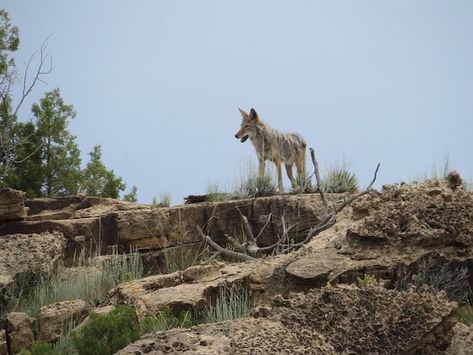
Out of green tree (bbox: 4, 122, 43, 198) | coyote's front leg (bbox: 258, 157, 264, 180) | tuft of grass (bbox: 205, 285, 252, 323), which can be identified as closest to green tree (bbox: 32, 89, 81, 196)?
green tree (bbox: 4, 122, 43, 198)

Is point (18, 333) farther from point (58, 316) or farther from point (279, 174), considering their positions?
point (279, 174)

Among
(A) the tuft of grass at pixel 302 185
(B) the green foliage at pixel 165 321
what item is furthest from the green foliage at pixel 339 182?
(B) the green foliage at pixel 165 321

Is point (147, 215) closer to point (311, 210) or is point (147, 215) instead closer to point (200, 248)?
point (200, 248)

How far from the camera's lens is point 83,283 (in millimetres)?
11398

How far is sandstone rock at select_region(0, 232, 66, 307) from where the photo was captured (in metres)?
11.6

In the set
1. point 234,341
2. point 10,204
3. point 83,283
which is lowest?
point 234,341

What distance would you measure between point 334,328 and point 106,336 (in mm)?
2727

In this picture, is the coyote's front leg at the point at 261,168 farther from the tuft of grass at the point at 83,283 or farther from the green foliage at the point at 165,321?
the green foliage at the point at 165,321

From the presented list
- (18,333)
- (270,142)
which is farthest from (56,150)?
(18,333)

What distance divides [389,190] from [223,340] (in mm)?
5540

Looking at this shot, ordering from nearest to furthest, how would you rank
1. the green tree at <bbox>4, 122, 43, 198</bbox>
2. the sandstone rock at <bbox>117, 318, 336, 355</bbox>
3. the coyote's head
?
the sandstone rock at <bbox>117, 318, 336, 355</bbox>, the coyote's head, the green tree at <bbox>4, 122, 43, 198</bbox>

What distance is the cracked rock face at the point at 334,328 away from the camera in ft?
19.9

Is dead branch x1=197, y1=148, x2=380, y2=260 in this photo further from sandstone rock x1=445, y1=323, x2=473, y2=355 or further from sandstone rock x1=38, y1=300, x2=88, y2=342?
sandstone rock x1=445, y1=323, x2=473, y2=355

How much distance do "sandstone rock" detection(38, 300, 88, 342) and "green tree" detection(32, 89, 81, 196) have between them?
11542 millimetres
